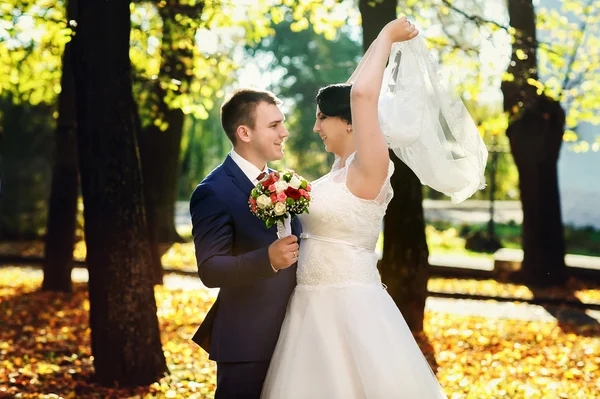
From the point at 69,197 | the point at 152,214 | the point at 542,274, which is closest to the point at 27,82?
the point at 69,197

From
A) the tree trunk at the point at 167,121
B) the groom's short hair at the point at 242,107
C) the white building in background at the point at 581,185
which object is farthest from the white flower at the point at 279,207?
the white building in background at the point at 581,185

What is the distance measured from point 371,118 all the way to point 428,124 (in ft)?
2.69

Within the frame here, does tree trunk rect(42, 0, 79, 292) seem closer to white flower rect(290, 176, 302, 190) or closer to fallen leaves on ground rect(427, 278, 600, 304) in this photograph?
fallen leaves on ground rect(427, 278, 600, 304)

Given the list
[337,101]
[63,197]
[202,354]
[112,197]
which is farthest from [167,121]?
[337,101]

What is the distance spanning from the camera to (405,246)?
32.5 feet

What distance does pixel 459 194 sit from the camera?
4738 mm

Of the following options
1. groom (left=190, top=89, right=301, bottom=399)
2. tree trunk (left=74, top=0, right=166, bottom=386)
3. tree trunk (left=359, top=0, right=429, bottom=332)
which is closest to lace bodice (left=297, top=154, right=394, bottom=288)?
groom (left=190, top=89, right=301, bottom=399)

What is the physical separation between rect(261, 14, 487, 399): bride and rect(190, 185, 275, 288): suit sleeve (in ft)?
1.78

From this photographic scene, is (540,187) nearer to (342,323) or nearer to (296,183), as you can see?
(342,323)

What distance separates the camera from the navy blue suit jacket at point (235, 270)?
12.3 feet

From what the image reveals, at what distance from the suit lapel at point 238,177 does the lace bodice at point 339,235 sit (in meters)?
0.39

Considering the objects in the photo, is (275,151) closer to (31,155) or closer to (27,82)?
(27,82)

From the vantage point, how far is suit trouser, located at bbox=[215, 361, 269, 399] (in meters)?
3.99

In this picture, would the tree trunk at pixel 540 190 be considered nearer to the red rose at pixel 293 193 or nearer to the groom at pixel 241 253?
the groom at pixel 241 253
